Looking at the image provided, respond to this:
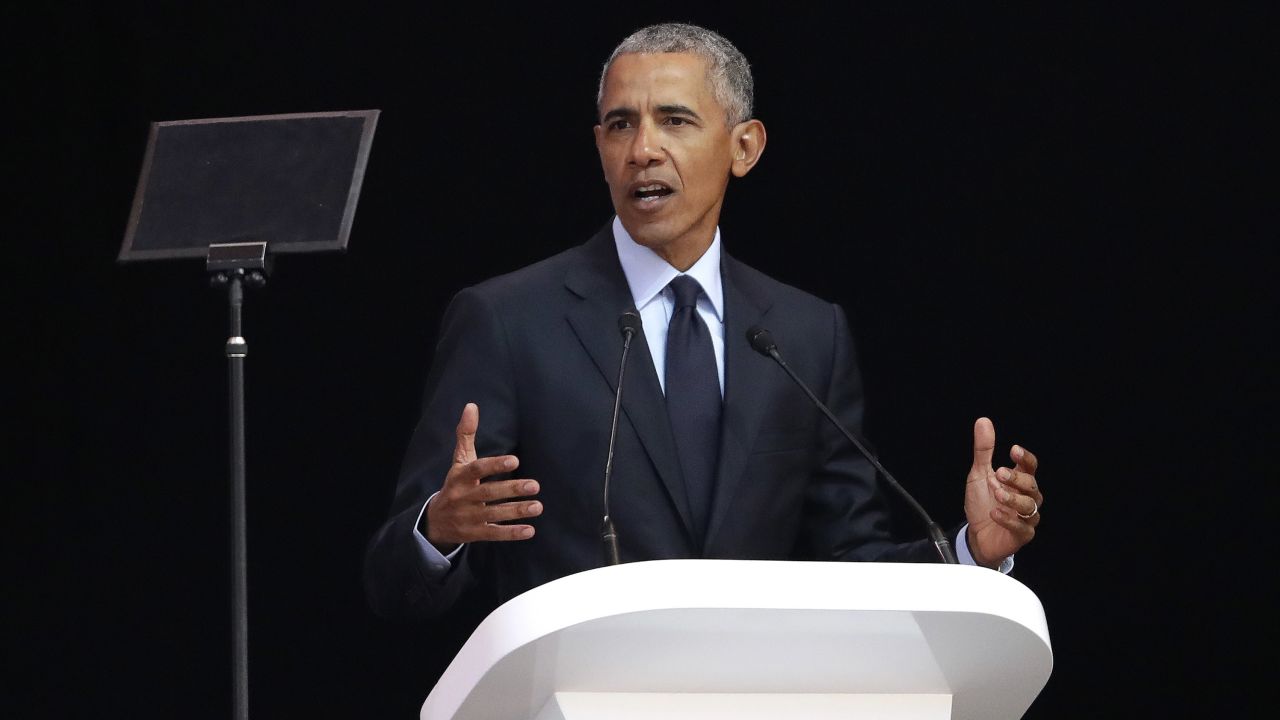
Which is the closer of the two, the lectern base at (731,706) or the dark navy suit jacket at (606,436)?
the lectern base at (731,706)

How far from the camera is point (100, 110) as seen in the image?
3227 mm

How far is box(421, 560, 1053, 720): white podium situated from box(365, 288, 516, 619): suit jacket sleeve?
1.65ft

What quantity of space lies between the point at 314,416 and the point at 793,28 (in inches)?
44.5

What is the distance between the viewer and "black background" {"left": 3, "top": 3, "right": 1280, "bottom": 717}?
3.20 metres

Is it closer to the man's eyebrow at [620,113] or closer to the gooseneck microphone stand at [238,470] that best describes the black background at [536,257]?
the man's eyebrow at [620,113]

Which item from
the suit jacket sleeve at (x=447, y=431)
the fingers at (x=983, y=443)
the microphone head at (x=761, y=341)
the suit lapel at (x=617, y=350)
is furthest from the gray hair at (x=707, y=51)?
the fingers at (x=983, y=443)

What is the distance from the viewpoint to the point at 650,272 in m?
2.61

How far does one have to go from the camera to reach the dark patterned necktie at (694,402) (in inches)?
97.5

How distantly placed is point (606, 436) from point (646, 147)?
1.38 ft

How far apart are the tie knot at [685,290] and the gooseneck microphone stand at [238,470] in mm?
626

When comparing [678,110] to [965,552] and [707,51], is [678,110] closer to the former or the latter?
[707,51]

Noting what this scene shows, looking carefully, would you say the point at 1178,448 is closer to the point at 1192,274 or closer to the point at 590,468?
the point at 1192,274

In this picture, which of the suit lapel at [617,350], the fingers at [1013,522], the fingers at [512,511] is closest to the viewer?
the fingers at [512,511]

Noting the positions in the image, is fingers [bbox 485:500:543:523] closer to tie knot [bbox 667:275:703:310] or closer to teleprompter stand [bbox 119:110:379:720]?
teleprompter stand [bbox 119:110:379:720]
